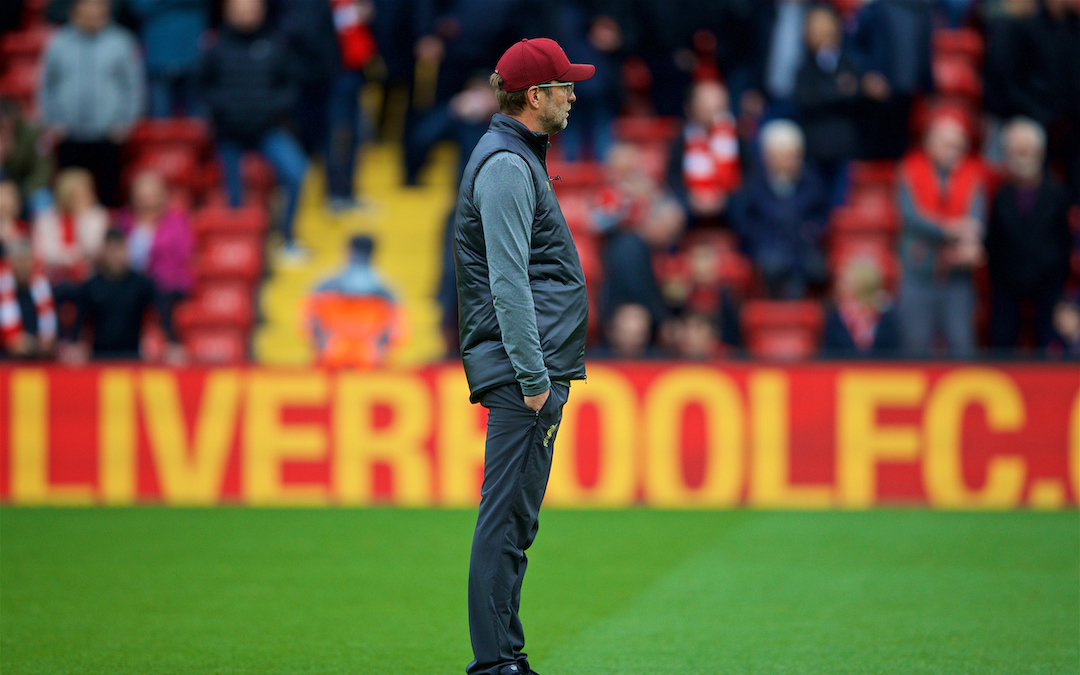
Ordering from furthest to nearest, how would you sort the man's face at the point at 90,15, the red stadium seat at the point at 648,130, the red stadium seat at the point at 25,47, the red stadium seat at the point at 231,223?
the red stadium seat at the point at 25,47 < the red stadium seat at the point at 648,130 < the red stadium seat at the point at 231,223 < the man's face at the point at 90,15

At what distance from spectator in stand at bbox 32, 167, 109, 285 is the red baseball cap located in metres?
7.49

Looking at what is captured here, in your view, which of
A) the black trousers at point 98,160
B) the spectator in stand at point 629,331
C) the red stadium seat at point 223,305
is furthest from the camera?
the black trousers at point 98,160

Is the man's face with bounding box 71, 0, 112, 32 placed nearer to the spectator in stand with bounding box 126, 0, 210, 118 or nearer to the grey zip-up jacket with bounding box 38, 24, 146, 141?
the grey zip-up jacket with bounding box 38, 24, 146, 141

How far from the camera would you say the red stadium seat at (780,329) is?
1030 centimetres

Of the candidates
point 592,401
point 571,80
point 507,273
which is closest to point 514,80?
point 571,80

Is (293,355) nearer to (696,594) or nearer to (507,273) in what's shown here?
(696,594)

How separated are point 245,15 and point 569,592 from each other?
22.8 feet

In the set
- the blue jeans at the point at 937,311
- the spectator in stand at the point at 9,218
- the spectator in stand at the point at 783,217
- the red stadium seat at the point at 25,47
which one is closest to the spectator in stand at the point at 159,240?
the spectator in stand at the point at 9,218

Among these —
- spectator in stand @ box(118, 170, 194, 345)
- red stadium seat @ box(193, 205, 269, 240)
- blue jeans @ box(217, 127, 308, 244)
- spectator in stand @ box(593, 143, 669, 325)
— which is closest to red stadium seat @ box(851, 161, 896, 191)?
spectator in stand @ box(593, 143, 669, 325)

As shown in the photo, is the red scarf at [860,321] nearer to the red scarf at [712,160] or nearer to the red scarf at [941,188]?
the red scarf at [941,188]

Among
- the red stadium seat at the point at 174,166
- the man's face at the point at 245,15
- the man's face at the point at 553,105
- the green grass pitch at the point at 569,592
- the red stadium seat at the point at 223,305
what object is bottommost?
the green grass pitch at the point at 569,592

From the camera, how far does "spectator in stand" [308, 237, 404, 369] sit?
32.0ft

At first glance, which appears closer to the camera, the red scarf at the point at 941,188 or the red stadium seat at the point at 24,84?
the red scarf at the point at 941,188

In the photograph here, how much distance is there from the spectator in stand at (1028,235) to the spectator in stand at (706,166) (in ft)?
7.34
